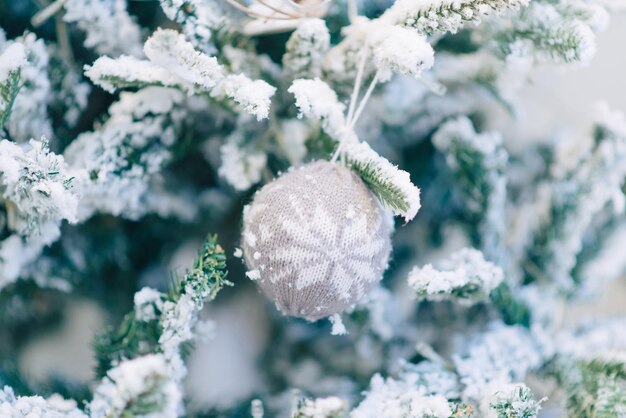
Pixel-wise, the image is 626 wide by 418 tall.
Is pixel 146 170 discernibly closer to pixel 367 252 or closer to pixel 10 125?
pixel 10 125

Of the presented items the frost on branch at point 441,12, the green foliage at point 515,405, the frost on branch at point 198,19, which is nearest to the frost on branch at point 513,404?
the green foliage at point 515,405

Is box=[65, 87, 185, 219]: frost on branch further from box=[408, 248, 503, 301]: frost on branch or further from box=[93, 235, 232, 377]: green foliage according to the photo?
box=[408, 248, 503, 301]: frost on branch

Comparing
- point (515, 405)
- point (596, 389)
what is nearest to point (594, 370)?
point (596, 389)

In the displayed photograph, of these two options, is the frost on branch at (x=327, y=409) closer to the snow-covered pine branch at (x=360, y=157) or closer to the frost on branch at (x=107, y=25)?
the snow-covered pine branch at (x=360, y=157)

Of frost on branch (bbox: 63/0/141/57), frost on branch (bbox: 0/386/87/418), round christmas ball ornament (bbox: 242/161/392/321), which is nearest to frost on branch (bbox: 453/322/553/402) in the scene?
round christmas ball ornament (bbox: 242/161/392/321)

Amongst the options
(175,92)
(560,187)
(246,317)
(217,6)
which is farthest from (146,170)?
(560,187)

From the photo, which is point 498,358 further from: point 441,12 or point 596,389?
point 441,12
